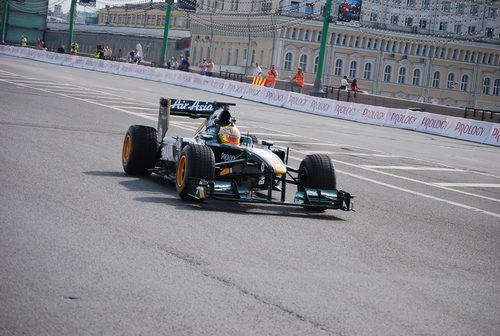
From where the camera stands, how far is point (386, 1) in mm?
112062

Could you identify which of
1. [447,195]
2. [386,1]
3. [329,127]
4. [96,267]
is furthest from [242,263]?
[386,1]

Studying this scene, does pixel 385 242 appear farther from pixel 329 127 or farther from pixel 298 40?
pixel 298 40

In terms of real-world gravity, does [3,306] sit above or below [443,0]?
below

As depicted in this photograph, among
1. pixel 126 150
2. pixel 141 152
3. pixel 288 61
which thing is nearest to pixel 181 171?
pixel 141 152

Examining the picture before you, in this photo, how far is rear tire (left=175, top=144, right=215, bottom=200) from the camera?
10406 millimetres

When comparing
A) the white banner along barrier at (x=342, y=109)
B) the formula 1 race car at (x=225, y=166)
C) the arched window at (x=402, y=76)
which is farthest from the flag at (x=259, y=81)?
the arched window at (x=402, y=76)

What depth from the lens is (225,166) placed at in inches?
437

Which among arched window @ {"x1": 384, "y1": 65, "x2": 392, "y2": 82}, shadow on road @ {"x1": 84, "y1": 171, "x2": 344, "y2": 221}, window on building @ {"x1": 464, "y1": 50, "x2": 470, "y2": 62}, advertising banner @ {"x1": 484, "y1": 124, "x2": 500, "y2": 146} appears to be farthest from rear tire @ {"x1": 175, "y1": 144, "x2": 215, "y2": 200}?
window on building @ {"x1": 464, "y1": 50, "x2": 470, "y2": 62}

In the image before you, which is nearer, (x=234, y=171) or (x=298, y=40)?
(x=234, y=171)

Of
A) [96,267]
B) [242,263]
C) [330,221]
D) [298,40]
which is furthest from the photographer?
[298,40]

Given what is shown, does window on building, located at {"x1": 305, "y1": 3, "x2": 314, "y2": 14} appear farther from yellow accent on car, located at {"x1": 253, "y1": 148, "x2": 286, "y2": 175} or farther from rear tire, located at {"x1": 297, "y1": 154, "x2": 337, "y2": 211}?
yellow accent on car, located at {"x1": 253, "y1": 148, "x2": 286, "y2": 175}

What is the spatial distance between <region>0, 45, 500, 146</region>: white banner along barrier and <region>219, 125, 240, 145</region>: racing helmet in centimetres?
2174

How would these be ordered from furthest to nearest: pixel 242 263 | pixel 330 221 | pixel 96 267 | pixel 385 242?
pixel 330 221
pixel 385 242
pixel 242 263
pixel 96 267

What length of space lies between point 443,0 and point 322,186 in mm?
104811
